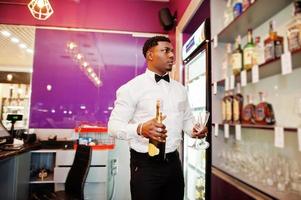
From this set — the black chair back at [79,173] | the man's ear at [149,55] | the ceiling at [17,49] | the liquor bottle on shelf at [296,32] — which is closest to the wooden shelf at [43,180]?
the black chair back at [79,173]

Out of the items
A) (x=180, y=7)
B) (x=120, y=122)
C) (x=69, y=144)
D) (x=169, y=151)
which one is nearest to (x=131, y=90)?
(x=120, y=122)

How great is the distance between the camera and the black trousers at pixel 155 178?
5.31 feet

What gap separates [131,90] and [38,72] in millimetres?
3008

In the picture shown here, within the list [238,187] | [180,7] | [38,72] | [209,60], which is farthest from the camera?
[38,72]

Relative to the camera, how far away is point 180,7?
3514 millimetres

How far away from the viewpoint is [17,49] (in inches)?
178

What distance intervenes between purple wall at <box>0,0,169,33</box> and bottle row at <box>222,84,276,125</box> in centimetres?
271

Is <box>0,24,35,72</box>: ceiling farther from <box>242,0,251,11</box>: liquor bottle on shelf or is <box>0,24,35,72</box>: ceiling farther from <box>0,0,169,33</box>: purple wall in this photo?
<box>242,0,251,11</box>: liquor bottle on shelf

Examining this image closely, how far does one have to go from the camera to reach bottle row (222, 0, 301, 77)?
4.10 feet

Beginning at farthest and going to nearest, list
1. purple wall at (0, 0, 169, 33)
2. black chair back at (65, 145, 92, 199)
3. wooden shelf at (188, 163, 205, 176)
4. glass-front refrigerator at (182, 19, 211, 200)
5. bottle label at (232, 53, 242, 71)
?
purple wall at (0, 0, 169, 33) → wooden shelf at (188, 163, 205, 176) → black chair back at (65, 145, 92, 199) → glass-front refrigerator at (182, 19, 211, 200) → bottle label at (232, 53, 242, 71)

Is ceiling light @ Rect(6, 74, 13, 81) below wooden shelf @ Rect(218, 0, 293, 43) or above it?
below

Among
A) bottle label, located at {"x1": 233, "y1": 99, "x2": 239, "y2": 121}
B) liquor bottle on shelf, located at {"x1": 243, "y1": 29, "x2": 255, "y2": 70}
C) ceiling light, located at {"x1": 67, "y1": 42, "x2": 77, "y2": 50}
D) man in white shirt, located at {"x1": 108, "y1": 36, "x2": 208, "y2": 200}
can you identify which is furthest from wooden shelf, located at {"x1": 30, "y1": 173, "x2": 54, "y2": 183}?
liquor bottle on shelf, located at {"x1": 243, "y1": 29, "x2": 255, "y2": 70}

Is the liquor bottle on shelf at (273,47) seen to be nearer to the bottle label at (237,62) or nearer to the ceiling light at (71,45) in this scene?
the bottle label at (237,62)

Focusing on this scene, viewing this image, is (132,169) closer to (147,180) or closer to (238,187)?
(147,180)
